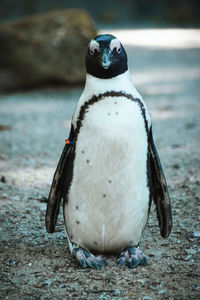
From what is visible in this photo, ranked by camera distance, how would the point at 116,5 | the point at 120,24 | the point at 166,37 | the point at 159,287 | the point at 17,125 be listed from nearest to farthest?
the point at 159,287 → the point at 17,125 → the point at 166,37 → the point at 120,24 → the point at 116,5

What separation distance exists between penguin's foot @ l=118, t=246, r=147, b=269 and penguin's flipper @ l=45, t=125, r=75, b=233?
0.41m

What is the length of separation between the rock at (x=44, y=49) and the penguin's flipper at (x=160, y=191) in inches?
200

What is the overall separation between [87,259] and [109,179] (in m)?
0.43

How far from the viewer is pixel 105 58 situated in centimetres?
209

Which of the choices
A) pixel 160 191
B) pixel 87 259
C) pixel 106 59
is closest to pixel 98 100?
pixel 106 59

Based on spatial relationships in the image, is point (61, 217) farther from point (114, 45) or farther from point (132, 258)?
point (114, 45)

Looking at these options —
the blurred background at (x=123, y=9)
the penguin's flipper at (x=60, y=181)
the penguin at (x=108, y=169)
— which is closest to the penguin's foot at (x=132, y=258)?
the penguin at (x=108, y=169)

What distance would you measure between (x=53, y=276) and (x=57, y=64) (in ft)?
17.4

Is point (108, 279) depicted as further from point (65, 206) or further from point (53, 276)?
point (65, 206)

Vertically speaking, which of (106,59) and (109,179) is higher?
(106,59)

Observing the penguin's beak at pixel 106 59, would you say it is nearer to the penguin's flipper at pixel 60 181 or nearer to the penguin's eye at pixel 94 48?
the penguin's eye at pixel 94 48

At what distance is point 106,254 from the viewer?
7.72 feet

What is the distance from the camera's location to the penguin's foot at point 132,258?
2.21 metres

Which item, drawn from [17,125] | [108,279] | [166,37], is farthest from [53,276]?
[166,37]
